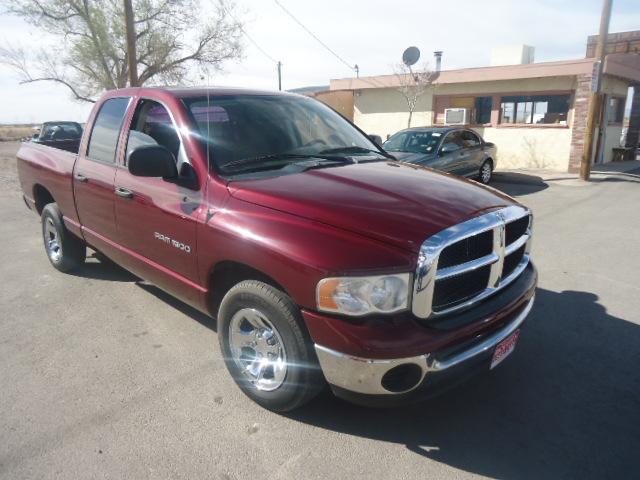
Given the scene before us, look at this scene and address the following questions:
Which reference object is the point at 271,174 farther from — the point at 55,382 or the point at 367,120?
the point at 367,120

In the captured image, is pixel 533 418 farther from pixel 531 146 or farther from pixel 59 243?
pixel 531 146

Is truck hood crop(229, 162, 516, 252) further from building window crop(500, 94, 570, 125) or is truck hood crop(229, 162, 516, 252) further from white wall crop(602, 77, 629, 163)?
white wall crop(602, 77, 629, 163)

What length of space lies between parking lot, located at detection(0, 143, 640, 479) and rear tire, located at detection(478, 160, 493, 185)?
7620 millimetres

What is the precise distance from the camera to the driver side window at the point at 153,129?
3.26 m

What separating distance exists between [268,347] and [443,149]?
823cm

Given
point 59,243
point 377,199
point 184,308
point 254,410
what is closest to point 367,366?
point 377,199

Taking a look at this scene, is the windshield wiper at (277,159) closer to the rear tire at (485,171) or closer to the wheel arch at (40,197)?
the wheel arch at (40,197)

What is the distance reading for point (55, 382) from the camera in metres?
3.10

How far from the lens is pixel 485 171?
12.0 metres

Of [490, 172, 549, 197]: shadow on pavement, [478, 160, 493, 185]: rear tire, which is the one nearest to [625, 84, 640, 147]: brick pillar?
[490, 172, 549, 197]: shadow on pavement

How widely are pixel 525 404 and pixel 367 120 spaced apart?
1933 cm

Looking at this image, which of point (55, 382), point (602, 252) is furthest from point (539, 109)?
point (55, 382)

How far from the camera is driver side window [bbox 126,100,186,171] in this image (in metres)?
3.26

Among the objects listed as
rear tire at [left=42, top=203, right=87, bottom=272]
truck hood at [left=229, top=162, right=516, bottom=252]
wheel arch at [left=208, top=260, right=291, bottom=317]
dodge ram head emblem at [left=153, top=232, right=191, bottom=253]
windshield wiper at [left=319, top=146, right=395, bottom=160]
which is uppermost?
windshield wiper at [left=319, top=146, right=395, bottom=160]
